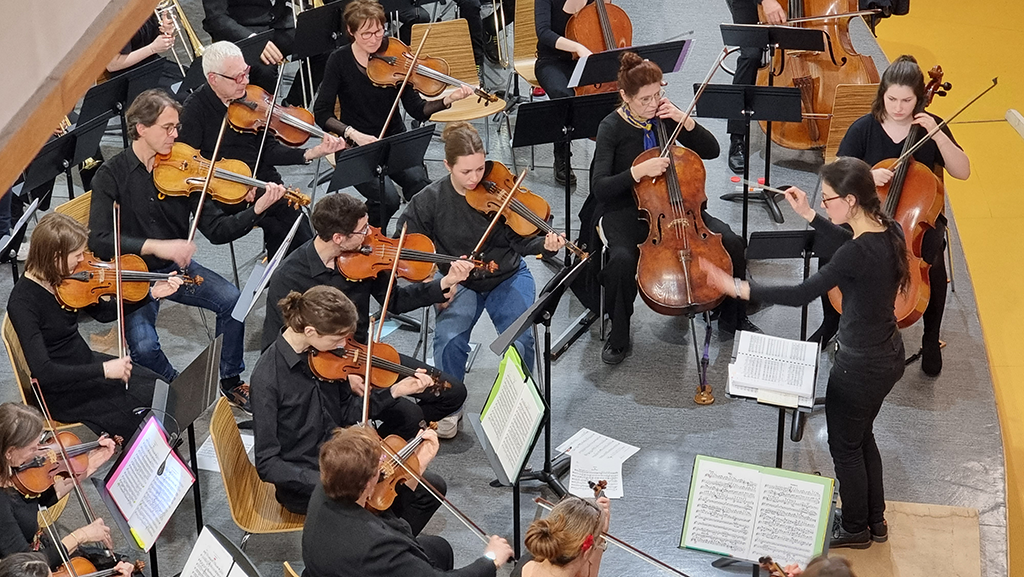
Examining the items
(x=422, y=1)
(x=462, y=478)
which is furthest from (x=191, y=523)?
(x=422, y=1)

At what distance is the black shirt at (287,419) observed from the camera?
12.8 ft

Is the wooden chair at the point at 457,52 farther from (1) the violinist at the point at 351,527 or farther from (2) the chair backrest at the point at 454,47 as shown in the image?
(1) the violinist at the point at 351,527

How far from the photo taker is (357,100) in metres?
5.96

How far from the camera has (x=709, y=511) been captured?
11.5 feet

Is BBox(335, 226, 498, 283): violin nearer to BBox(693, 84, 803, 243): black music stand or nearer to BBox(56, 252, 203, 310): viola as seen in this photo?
BBox(56, 252, 203, 310): viola

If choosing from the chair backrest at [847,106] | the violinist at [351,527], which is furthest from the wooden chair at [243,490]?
the chair backrest at [847,106]

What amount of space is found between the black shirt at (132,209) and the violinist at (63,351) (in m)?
0.43

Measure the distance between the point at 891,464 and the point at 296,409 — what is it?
7.95ft

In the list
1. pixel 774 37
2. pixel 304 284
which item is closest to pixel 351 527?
pixel 304 284

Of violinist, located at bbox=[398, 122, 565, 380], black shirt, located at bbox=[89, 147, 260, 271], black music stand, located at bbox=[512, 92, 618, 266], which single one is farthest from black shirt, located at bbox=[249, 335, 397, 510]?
black music stand, located at bbox=[512, 92, 618, 266]

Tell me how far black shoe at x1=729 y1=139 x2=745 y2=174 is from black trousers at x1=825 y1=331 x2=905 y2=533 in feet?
9.17

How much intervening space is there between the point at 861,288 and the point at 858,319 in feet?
0.40

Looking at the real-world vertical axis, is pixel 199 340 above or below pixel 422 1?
below

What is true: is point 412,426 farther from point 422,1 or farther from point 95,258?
point 422,1
